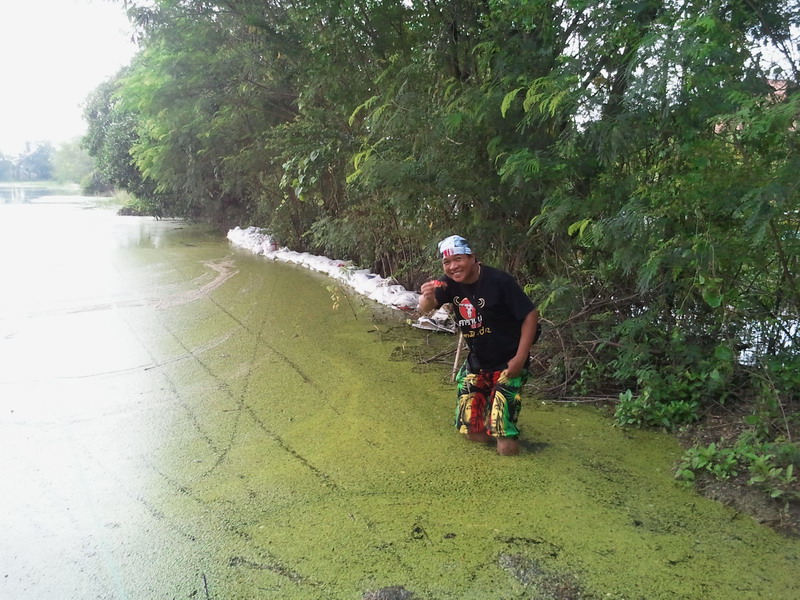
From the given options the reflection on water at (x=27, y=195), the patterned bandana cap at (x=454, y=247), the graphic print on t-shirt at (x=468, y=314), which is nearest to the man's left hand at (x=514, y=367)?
the graphic print on t-shirt at (x=468, y=314)

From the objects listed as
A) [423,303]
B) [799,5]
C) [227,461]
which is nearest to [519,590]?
Result: [423,303]

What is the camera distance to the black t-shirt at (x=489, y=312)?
8.57 feet

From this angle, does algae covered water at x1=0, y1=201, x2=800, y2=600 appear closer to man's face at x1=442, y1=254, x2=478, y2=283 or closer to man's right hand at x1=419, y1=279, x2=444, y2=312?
man's right hand at x1=419, y1=279, x2=444, y2=312

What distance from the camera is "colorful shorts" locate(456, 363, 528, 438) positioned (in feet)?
8.63

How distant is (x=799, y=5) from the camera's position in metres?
2.27

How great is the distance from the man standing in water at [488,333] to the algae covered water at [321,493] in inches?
6.7

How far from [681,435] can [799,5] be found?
1.86 metres

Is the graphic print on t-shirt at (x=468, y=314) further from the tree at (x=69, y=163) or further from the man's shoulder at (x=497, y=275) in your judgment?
Answer: the tree at (x=69, y=163)

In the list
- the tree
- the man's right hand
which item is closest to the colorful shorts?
the man's right hand

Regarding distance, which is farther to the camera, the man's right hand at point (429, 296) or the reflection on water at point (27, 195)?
the reflection on water at point (27, 195)

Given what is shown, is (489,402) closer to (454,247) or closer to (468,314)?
(468,314)

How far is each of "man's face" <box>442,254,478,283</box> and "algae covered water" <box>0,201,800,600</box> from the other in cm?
82

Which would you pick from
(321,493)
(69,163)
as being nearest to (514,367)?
(321,493)

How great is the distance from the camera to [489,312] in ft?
8.68
